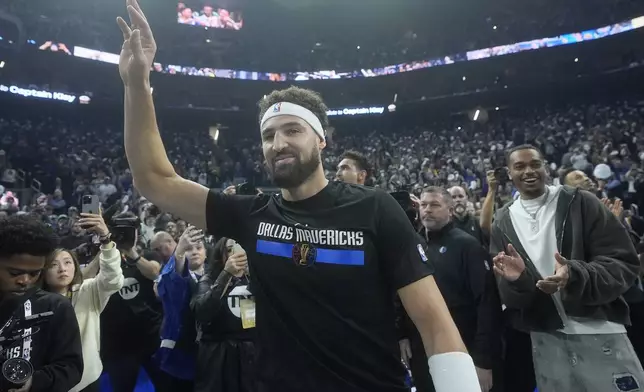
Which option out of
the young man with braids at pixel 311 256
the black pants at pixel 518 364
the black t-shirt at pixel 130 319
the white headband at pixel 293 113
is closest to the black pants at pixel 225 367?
the black t-shirt at pixel 130 319

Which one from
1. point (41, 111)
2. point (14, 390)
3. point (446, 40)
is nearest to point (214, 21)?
point (41, 111)

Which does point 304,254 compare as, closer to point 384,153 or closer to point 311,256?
point 311,256

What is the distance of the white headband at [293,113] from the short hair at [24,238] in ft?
3.72

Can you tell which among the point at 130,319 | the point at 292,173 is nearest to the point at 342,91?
the point at 130,319

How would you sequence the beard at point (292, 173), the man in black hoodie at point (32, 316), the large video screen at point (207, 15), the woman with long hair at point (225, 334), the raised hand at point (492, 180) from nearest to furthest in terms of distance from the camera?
the beard at point (292, 173)
the man in black hoodie at point (32, 316)
the woman with long hair at point (225, 334)
the raised hand at point (492, 180)
the large video screen at point (207, 15)

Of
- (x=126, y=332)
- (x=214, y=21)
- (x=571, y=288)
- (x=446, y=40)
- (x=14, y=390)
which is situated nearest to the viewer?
(x=14, y=390)

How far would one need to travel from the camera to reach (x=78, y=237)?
7.82 m

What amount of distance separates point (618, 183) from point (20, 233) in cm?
1115

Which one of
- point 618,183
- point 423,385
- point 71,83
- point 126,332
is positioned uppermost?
point 71,83

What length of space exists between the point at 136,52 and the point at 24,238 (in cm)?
96

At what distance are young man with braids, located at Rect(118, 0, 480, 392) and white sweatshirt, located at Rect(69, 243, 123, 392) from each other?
160cm

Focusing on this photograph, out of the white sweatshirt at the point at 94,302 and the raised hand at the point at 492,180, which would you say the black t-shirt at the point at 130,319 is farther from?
the raised hand at the point at 492,180

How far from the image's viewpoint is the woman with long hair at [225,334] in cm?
336

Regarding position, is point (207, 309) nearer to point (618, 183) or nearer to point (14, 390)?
point (14, 390)
